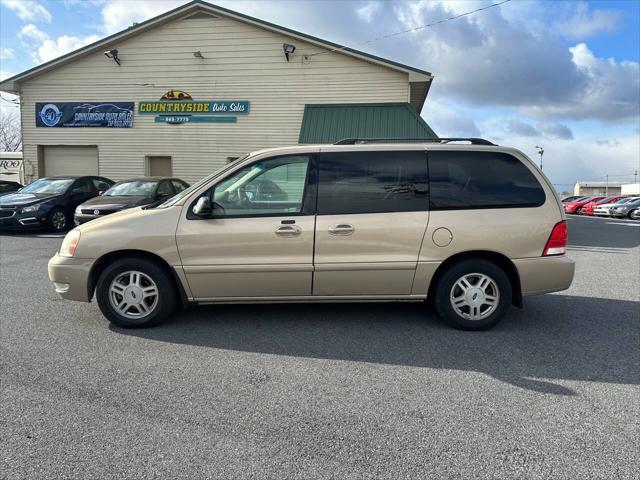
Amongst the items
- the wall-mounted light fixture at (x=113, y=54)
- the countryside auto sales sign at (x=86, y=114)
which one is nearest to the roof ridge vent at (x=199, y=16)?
the wall-mounted light fixture at (x=113, y=54)

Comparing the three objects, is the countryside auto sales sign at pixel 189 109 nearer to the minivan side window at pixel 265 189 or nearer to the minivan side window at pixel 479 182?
the minivan side window at pixel 265 189

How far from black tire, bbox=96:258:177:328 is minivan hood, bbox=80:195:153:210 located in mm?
6587

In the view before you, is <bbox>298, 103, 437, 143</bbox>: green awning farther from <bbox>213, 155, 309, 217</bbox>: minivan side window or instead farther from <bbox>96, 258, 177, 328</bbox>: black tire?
<bbox>96, 258, 177, 328</bbox>: black tire

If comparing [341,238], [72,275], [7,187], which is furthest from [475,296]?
[7,187]

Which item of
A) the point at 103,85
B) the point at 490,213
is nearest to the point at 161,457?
the point at 490,213

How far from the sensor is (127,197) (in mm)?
11266

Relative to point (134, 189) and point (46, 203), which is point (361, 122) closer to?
point (134, 189)

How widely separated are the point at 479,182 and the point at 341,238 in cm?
149

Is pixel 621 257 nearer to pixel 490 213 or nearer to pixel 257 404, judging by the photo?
pixel 490 213

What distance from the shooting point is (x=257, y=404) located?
301cm

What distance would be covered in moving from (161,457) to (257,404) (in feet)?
2.39

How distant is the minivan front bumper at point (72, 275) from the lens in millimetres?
4406

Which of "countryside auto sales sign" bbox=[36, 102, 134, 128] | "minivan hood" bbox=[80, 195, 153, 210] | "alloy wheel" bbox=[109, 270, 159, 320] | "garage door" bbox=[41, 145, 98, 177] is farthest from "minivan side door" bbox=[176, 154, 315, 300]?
"garage door" bbox=[41, 145, 98, 177]

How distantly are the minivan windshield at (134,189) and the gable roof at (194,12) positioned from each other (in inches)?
298
